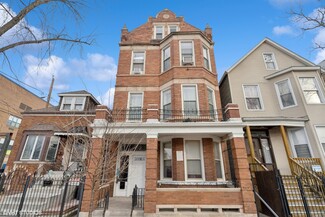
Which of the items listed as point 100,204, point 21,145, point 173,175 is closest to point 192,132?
point 173,175

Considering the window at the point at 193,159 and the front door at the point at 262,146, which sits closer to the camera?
the window at the point at 193,159

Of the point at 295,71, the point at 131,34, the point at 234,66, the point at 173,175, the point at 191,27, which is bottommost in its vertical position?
the point at 173,175

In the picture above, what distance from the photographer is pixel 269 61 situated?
43.0ft

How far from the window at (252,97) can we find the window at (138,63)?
26.1ft

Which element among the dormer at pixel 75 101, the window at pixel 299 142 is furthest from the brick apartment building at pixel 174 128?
the dormer at pixel 75 101

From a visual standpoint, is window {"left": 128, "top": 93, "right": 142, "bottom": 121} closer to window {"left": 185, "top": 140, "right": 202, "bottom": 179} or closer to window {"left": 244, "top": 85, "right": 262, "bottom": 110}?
window {"left": 185, "top": 140, "right": 202, "bottom": 179}

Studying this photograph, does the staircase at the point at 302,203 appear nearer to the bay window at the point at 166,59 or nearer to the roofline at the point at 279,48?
the roofline at the point at 279,48

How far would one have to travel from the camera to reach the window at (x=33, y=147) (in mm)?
12336

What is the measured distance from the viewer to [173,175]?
860cm

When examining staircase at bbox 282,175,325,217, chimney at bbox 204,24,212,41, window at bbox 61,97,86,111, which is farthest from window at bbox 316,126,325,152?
window at bbox 61,97,86,111

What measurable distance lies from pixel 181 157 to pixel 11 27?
8432 mm

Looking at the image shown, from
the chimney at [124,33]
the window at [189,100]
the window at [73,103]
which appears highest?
the chimney at [124,33]

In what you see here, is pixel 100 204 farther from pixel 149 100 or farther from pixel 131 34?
pixel 131 34

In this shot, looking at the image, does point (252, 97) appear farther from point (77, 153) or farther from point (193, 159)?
point (77, 153)
